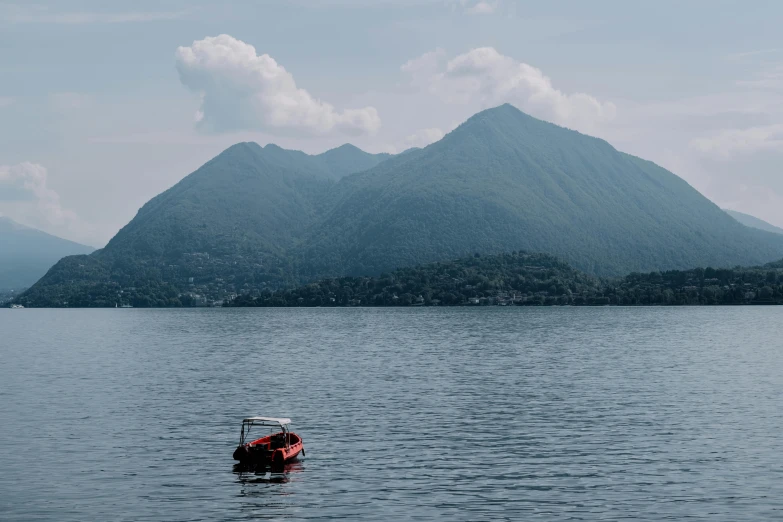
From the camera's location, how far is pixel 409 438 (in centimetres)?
6172

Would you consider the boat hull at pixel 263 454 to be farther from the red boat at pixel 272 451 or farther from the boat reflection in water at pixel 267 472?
the boat reflection in water at pixel 267 472

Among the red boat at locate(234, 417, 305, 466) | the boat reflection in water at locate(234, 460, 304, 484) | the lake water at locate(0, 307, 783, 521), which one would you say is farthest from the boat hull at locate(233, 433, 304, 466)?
the lake water at locate(0, 307, 783, 521)

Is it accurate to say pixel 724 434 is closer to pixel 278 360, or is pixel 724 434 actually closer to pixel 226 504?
pixel 226 504

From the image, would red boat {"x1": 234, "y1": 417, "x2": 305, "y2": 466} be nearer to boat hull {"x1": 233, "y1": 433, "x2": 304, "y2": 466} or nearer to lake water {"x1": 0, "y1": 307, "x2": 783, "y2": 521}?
boat hull {"x1": 233, "y1": 433, "x2": 304, "y2": 466}

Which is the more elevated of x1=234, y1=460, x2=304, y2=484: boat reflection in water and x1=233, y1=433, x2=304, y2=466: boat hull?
x1=233, y1=433, x2=304, y2=466: boat hull

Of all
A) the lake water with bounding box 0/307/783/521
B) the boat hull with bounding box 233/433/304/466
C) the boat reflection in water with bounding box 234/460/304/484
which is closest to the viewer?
the lake water with bounding box 0/307/783/521

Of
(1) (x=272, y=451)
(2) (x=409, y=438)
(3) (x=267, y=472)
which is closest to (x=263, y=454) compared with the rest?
(1) (x=272, y=451)

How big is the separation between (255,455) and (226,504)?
8.98 metres

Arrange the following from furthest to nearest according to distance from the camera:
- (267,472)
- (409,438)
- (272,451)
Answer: (409,438) < (272,451) < (267,472)

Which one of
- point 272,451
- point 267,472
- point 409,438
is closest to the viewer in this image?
point 267,472

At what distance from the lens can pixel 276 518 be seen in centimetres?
4244

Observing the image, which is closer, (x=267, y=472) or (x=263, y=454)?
(x=267, y=472)

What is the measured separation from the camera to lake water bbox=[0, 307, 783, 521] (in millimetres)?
44344

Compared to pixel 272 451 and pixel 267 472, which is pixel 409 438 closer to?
pixel 272 451
